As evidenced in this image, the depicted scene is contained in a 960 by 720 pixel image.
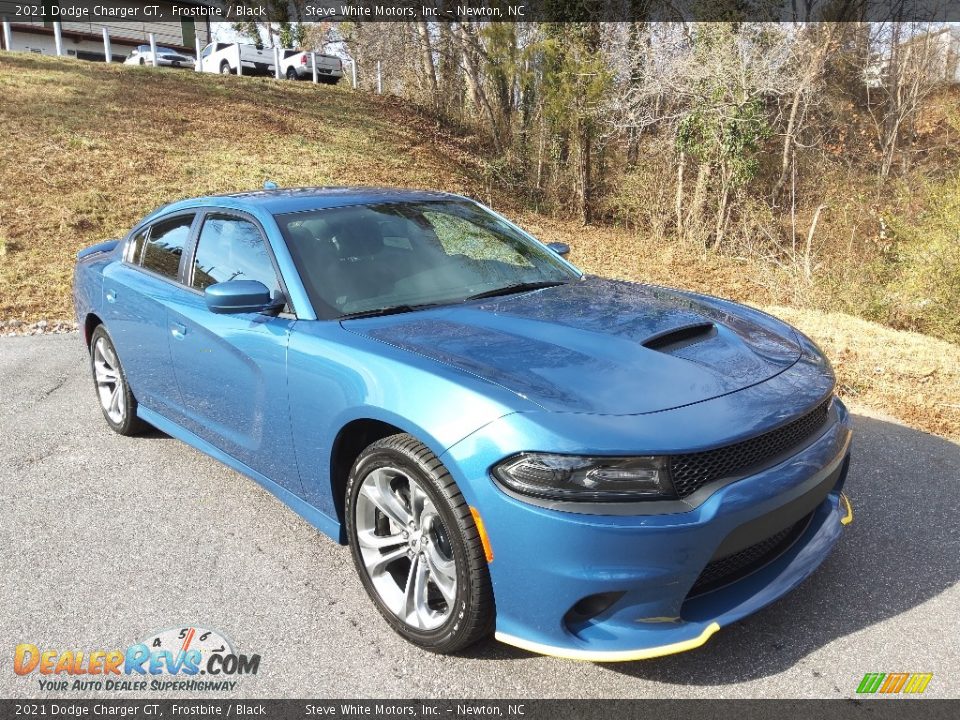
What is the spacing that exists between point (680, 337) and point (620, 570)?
43.7 inches

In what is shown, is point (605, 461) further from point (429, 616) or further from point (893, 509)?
point (893, 509)

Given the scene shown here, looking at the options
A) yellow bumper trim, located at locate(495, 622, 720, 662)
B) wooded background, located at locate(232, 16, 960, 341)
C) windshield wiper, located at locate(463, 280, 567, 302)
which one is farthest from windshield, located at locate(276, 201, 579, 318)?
wooded background, located at locate(232, 16, 960, 341)

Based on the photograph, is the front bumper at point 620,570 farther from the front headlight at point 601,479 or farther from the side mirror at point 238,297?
the side mirror at point 238,297

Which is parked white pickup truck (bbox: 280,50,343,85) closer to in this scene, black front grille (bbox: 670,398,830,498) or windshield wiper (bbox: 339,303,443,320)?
windshield wiper (bbox: 339,303,443,320)

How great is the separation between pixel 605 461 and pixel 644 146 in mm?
16200

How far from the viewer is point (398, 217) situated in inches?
153

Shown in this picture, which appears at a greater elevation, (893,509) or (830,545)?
(830,545)

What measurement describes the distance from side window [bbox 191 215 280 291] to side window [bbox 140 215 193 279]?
226 mm

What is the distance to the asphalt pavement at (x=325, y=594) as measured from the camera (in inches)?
99.3

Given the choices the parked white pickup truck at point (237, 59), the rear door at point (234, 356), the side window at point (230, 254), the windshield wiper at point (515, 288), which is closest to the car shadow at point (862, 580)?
the rear door at point (234, 356)

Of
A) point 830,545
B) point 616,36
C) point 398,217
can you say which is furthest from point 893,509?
point 616,36

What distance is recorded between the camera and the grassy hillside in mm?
6039

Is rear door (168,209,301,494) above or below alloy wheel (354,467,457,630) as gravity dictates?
above

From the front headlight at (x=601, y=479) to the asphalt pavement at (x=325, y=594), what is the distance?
0.73 metres
